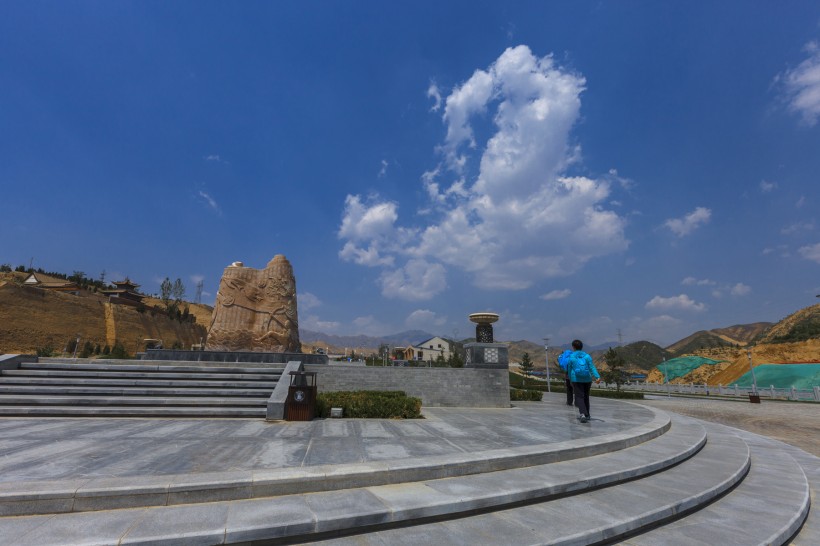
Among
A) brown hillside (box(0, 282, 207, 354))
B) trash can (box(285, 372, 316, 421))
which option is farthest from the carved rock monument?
brown hillside (box(0, 282, 207, 354))

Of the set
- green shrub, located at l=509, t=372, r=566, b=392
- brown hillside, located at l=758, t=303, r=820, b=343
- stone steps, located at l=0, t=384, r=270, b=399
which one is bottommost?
green shrub, located at l=509, t=372, r=566, b=392

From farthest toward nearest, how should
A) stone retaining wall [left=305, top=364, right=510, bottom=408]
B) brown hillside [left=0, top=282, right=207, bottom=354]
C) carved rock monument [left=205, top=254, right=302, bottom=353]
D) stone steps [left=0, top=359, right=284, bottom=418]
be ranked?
brown hillside [left=0, top=282, right=207, bottom=354], carved rock monument [left=205, top=254, right=302, bottom=353], stone retaining wall [left=305, top=364, right=510, bottom=408], stone steps [left=0, top=359, right=284, bottom=418]

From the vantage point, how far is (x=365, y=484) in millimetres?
3898

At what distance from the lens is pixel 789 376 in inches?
1266

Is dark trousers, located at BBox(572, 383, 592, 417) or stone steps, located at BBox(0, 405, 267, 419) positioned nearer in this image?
stone steps, located at BBox(0, 405, 267, 419)

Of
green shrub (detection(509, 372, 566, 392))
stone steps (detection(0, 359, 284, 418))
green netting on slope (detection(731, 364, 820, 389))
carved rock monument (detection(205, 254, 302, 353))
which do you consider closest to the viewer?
stone steps (detection(0, 359, 284, 418))

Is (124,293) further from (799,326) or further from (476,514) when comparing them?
(799,326)

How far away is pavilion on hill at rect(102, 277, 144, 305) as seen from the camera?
2544 inches

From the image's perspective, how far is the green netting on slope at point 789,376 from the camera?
30302 millimetres

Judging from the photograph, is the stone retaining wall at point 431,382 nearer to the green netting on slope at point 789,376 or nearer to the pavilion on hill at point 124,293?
the green netting on slope at point 789,376

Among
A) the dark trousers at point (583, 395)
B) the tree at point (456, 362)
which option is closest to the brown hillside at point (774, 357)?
the tree at point (456, 362)

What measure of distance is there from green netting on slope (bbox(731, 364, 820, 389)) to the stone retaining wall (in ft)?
106

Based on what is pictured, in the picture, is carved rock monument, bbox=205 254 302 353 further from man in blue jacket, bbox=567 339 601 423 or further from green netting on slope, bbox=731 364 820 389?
green netting on slope, bbox=731 364 820 389

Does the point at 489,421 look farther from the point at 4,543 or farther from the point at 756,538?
the point at 4,543
